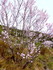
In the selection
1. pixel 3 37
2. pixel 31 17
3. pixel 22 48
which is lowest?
pixel 22 48

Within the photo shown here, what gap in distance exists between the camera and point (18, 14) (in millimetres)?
6547

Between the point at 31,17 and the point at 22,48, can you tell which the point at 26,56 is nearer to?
the point at 22,48

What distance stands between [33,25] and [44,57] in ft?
4.75

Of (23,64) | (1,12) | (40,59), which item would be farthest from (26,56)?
(1,12)

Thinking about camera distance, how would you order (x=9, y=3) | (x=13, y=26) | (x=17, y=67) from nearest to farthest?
(x=17, y=67)
(x=9, y=3)
(x=13, y=26)

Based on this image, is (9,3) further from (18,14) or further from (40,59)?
(40,59)

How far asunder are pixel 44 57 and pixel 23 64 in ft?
5.70

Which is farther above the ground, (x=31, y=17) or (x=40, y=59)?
(x=31, y=17)

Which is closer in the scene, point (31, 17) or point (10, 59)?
point (10, 59)

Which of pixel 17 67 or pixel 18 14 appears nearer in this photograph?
pixel 17 67

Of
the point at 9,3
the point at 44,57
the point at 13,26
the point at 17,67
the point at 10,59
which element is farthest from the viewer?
the point at 44,57

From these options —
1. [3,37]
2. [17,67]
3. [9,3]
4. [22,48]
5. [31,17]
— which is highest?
[9,3]

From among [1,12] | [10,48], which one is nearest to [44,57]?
[10,48]

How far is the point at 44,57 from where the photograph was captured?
7.28 meters
